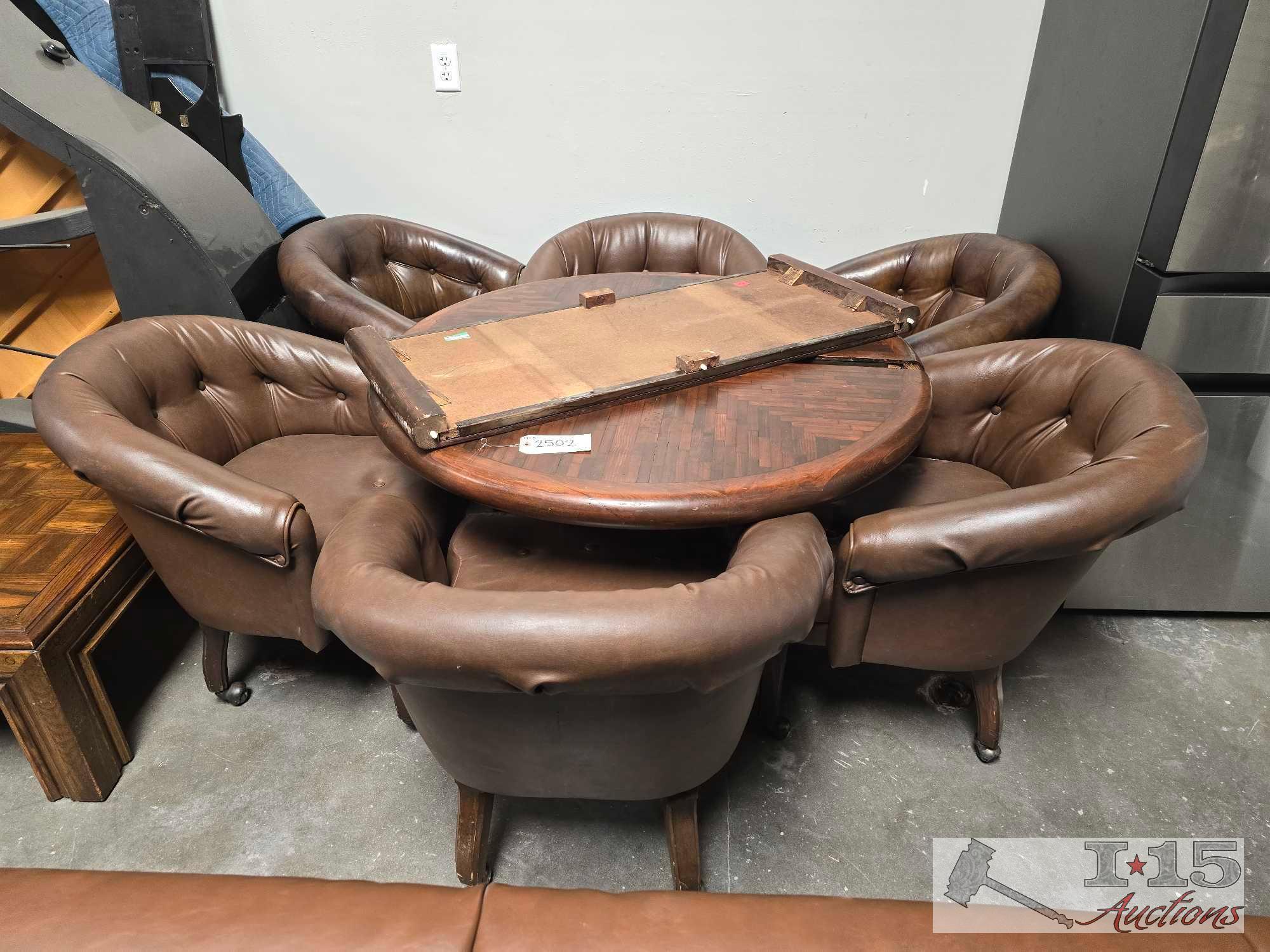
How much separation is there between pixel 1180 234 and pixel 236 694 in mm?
2492

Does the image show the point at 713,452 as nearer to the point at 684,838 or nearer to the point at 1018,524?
the point at 1018,524

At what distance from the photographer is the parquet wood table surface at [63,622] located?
5.16ft

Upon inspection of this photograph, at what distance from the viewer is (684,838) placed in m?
1.46

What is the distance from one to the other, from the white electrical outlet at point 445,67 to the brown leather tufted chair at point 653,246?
0.65 m

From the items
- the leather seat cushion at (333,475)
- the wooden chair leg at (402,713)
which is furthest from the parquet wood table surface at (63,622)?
the wooden chair leg at (402,713)

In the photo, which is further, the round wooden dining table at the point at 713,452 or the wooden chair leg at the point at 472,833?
the wooden chair leg at the point at 472,833

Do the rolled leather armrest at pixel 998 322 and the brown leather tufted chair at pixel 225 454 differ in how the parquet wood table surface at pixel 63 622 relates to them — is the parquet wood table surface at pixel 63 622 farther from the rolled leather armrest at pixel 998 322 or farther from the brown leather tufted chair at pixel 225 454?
the rolled leather armrest at pixel 998 322

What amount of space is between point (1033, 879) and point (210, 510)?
1.72 metres

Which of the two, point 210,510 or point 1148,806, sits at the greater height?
point 210,510

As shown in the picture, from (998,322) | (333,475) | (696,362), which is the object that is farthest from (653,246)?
(333,475)

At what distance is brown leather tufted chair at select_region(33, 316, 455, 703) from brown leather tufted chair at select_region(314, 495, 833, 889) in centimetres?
25

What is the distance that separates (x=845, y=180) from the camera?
9.61 ft

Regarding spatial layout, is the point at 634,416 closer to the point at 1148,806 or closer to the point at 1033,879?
the point at 1033,879

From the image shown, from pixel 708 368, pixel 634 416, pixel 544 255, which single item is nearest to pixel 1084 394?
pixel 708 368
